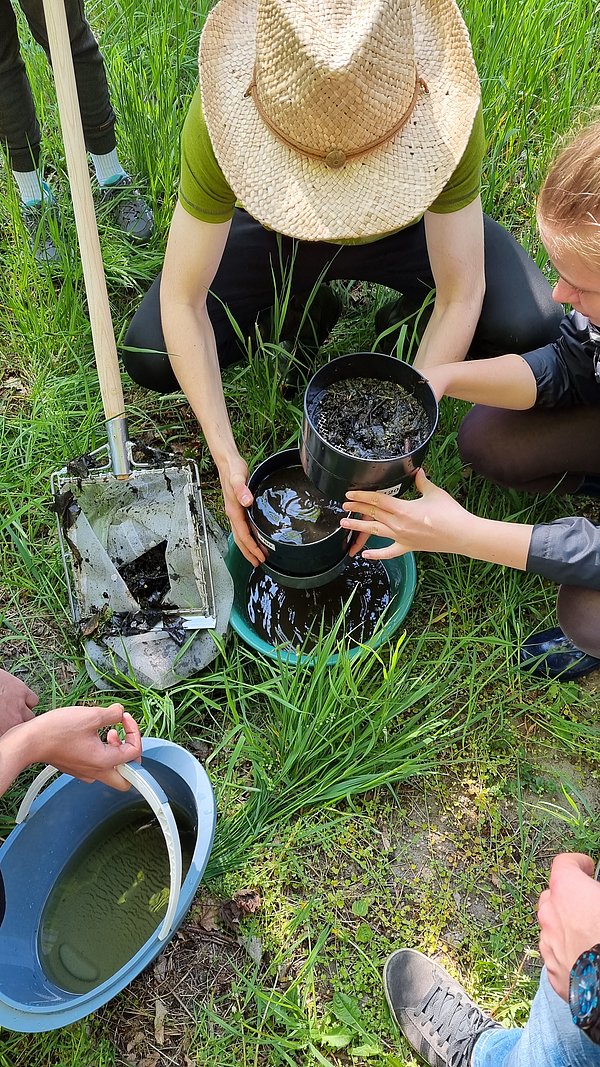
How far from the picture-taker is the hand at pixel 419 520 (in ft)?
4.50

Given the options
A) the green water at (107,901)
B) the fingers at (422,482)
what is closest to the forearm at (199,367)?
the fingers at (422,482)

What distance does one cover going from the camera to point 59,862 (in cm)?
157

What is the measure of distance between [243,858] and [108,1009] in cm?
37

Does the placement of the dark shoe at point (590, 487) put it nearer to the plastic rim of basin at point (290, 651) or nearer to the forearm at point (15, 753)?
the plastic rim of basin at point (290, 651)

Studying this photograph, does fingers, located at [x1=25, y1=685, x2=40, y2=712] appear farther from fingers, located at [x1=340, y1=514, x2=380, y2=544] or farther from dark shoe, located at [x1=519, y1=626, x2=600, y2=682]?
dark shoe, located at [x1=519, y1=626, x2=600, y2=682]

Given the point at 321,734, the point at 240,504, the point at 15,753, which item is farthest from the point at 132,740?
the point at 240,504

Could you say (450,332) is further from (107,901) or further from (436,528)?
(107,901)

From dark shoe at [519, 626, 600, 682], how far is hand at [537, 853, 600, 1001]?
606 mm

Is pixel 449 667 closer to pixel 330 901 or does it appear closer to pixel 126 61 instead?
pixel 330 901

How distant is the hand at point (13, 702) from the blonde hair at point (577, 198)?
1.35 meters

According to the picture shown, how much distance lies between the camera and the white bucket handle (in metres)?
1.21

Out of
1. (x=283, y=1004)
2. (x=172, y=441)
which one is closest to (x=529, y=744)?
(x=283, y=1004)

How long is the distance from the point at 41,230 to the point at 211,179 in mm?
792

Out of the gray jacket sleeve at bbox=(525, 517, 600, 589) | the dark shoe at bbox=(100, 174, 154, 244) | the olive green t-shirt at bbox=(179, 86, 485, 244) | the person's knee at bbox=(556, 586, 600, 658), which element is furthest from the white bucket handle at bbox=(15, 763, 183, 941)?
the dark shoe at bbox=(100, 174, 154, 244)
